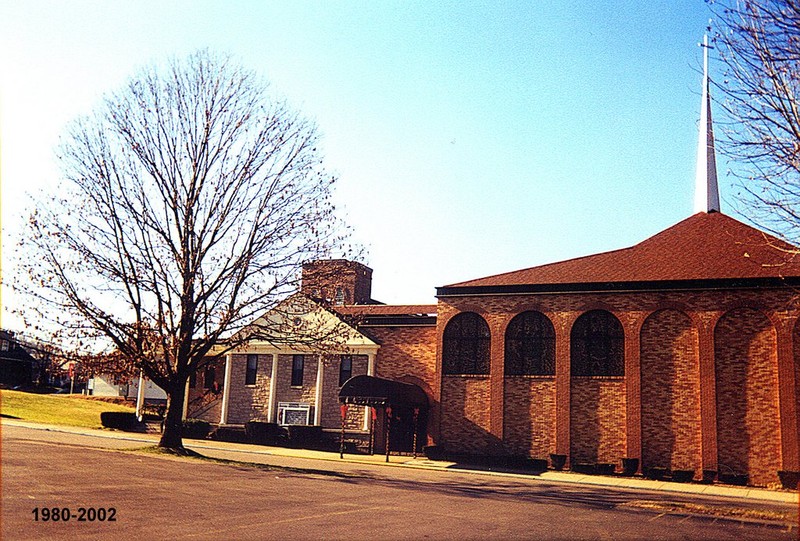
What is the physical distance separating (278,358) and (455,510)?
27266 mm

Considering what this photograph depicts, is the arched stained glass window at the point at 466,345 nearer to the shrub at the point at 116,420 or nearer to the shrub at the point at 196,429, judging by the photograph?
the shrub at the point at 196,429

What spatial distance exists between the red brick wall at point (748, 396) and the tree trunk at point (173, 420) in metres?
22.3

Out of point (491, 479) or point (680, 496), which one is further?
point (491, 479)

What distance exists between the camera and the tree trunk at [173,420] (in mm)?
26203

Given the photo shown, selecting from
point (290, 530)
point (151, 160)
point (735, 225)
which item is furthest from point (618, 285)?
point (290, 530)

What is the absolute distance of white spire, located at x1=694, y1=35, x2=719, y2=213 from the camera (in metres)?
38.8

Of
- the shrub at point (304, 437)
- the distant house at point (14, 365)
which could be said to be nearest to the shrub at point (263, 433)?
the shrub at point (304, 437)

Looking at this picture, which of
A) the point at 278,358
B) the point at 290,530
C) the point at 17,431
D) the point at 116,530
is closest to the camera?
the point at 116,530

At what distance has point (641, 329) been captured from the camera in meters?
32.3

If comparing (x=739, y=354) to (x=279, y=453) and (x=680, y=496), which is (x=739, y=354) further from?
(x=279, y=453)

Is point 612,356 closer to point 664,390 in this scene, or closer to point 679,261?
point 664,390

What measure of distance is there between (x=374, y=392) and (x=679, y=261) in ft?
52.5

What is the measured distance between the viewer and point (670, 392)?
3145cm

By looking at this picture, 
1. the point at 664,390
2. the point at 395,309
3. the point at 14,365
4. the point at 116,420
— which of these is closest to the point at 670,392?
the point at 664,390
